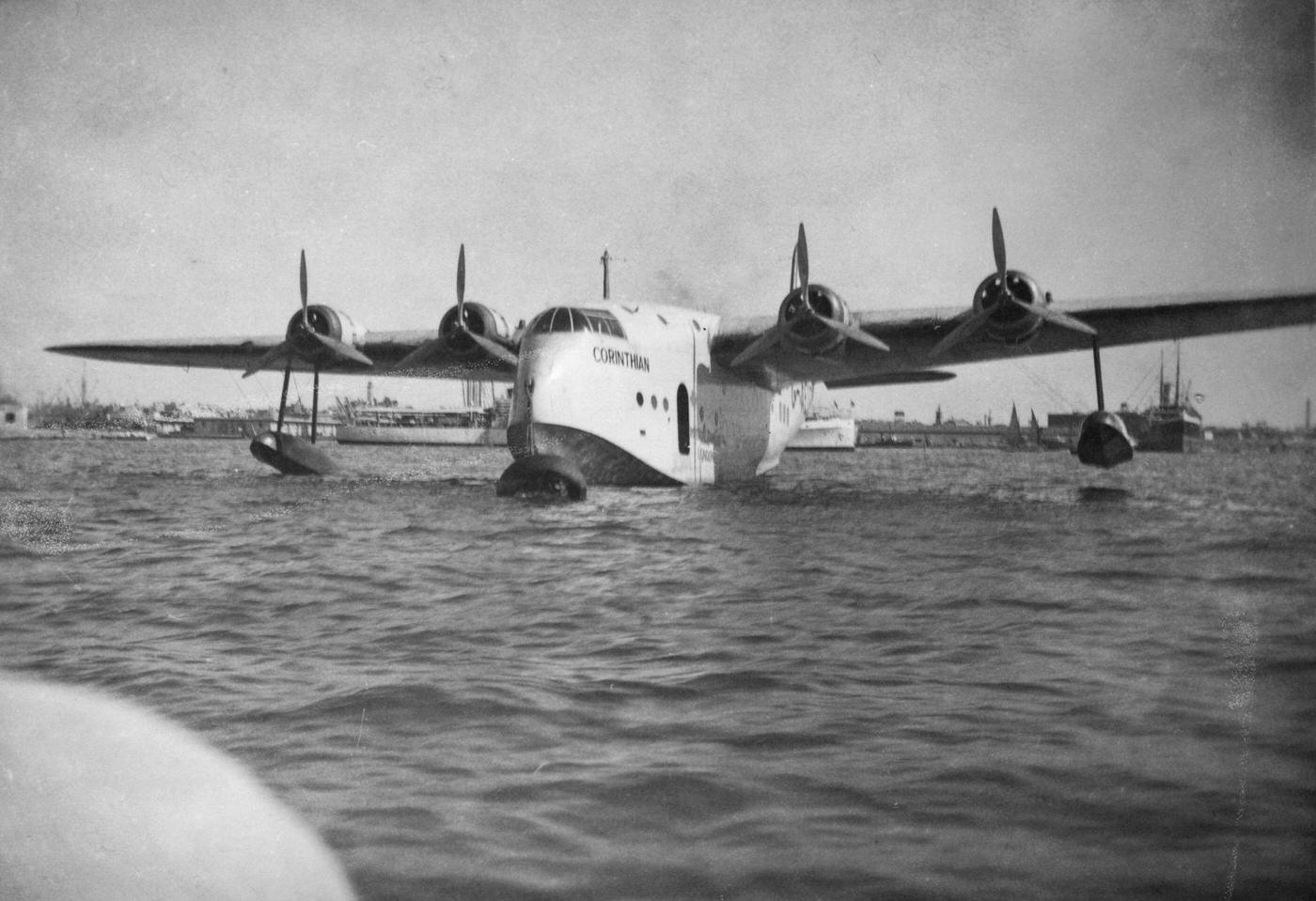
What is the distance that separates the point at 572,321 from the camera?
54.9ft

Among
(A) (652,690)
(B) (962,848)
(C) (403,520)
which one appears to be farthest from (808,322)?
(B) (962,848)

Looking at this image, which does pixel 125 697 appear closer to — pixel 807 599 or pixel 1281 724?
pixel 807 599

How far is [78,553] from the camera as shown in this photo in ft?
29.3

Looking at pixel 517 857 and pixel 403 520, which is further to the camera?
pixel 403 520

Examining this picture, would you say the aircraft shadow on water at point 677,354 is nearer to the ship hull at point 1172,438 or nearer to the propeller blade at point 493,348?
the propeller blade at point 493,348

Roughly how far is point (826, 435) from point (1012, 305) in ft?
210

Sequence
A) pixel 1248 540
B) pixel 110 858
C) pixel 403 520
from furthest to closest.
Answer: pixel 403 520, pixel 1248 540, pixel 110 858

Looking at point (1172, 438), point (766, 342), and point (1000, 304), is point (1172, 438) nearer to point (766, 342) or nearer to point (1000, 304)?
point (1000, 304)

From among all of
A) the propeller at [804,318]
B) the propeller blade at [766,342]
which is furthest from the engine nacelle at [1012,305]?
the propeller blade at [766,342]

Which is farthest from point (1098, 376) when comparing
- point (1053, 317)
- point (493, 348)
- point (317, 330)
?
point (317, 330)

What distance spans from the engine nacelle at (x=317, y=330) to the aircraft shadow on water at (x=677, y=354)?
0.11 ft

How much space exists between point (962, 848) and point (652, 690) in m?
1.86

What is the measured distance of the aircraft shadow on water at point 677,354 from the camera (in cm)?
1625

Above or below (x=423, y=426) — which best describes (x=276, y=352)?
above
